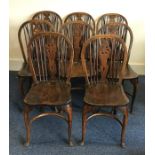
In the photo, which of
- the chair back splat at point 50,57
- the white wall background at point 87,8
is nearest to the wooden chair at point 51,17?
the white wall background at point 87,8

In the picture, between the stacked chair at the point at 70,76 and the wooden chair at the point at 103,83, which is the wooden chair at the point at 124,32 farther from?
the wooden chair at the point at 103,83

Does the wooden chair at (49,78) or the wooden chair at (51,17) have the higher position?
the wooden chair at (51,17)

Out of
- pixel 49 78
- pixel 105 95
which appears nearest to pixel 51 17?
pixel 49 78

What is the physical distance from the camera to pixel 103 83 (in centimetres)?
251

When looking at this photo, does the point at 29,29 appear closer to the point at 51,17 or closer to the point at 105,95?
the point at 51,17

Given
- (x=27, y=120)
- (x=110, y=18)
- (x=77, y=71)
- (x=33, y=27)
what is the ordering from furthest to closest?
(x=110, y=18)
(x=33, y=27)
(x=77, y=71)
(x=27, y=120)

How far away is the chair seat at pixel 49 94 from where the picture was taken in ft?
7.39

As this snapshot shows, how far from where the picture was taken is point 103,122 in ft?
8.84

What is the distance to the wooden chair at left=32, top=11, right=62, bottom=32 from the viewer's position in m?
3.35

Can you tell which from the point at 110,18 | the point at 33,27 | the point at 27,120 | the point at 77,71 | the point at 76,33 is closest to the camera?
the point at 27,120

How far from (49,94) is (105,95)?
0.47m
